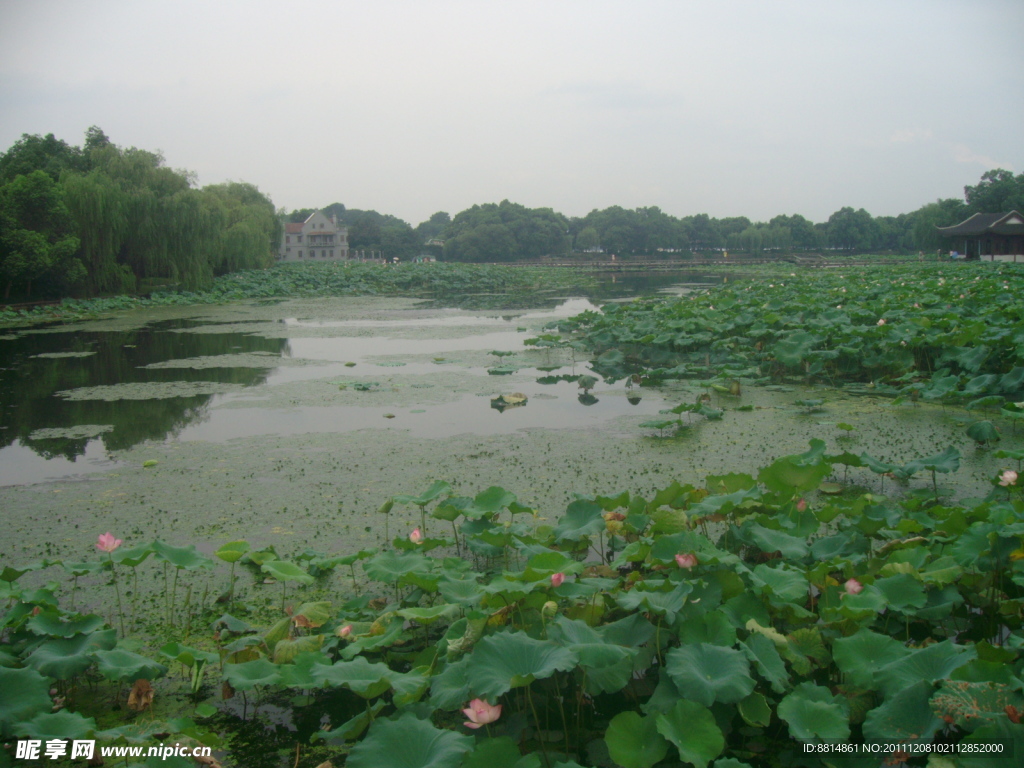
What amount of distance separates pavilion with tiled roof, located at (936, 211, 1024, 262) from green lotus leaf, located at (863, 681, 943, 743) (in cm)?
2953

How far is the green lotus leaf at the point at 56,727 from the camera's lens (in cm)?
147

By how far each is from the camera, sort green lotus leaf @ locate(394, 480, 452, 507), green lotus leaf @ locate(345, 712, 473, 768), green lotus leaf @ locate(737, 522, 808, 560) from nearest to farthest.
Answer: green lotus leaf @ locate(345, 712, 473, 768)
green lotus leaf @ locate(737, 522, 808, 560)
green lotus leaf @ locate(394, 480, 452, 507)

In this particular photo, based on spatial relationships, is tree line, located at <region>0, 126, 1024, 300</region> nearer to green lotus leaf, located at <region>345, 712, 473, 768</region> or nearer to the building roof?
the building roof

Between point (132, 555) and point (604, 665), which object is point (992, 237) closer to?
point (604, 665)

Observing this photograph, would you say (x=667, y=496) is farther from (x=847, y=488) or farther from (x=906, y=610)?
(x=847, y=488)

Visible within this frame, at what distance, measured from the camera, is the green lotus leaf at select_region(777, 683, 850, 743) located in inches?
56.6

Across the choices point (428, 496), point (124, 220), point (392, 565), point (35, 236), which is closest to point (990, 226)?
point (124, 220)

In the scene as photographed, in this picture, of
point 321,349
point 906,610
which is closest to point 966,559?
point 906,610

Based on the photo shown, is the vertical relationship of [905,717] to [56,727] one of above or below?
above

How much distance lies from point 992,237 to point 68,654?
33.6m

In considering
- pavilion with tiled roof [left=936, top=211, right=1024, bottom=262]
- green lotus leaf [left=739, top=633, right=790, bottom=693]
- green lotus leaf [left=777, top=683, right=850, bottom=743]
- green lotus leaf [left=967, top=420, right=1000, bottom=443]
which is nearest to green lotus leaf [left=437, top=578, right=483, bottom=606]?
green lotus leaf [left=739, top=633, right=790, bottom=693]

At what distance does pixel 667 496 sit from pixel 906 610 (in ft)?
3.17

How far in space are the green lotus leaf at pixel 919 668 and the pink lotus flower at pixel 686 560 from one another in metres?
0.50

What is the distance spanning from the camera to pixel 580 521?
8.15ft
